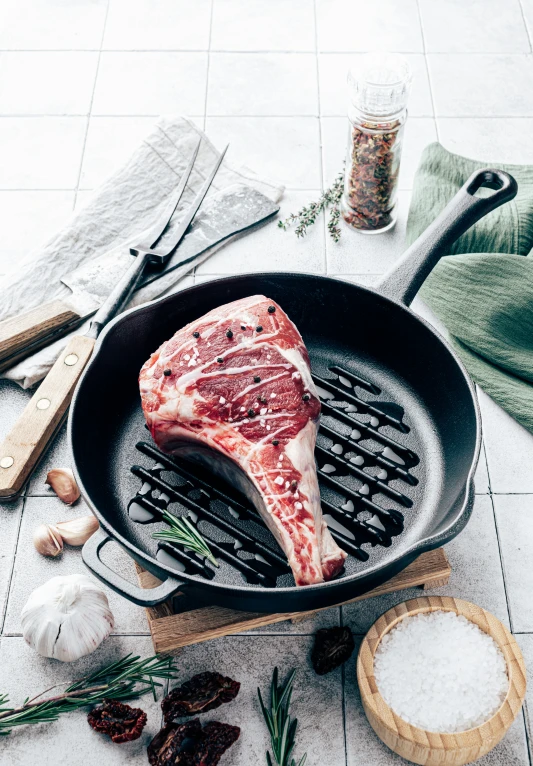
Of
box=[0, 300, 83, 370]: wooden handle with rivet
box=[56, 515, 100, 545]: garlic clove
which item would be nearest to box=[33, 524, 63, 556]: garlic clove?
box=[56, 515, 100, 545]: garlic clove

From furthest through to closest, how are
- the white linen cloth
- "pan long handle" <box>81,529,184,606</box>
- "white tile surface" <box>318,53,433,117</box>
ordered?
"white tile surface" <box>318,53,433,117</box>
the white linen cloth
"pan long handle" <box>81,529,184,606</box>

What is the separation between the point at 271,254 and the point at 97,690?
4.76ft

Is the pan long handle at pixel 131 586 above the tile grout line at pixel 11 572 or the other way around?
above

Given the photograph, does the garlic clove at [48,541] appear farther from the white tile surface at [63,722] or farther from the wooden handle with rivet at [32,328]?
the wooden handle with rivet at [32,328]

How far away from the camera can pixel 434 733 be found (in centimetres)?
162

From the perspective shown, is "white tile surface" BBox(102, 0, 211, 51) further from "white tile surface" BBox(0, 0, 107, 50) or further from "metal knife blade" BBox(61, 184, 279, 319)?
"metal knife blade" BBox(61, 184, 279, 319)

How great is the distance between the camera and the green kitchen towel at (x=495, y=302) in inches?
89.8

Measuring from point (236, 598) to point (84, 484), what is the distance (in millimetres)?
415

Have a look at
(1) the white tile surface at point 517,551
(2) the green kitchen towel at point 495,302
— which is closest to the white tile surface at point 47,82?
(2) the green kitchen towel at point 495,302

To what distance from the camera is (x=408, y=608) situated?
179 cm

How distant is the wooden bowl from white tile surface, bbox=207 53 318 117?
1981 millimetres

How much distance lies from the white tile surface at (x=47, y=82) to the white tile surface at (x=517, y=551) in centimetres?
212

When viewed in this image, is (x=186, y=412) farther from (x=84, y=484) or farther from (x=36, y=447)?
(x=36, y=447)

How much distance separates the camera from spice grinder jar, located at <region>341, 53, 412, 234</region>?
7.62 feet
